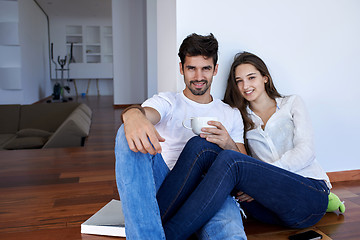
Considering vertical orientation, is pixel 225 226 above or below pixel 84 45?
below

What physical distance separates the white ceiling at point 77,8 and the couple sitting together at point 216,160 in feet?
24.8

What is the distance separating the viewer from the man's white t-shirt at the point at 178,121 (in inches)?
68.6

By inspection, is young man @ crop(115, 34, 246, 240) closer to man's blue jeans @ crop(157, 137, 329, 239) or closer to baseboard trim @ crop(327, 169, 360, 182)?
man's blue jeans @ crop(157, 137, 329, 239)

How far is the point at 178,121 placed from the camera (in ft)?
5.72

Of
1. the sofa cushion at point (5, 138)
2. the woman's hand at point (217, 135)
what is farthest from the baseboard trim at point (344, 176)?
the sofa cushion at point (5, 138)

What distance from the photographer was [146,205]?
125 cm

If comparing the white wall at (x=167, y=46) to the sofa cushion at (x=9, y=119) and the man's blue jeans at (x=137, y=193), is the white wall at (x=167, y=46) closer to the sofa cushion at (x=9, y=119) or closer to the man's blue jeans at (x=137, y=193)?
the man's blue jeans at (x=137, y=193)

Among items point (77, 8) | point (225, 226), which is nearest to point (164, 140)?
point (225, 226)

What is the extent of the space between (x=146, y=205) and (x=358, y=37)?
75.5 inches

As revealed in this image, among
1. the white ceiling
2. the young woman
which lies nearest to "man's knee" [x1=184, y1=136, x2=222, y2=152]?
the young woman

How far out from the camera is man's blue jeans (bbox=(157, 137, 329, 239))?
4.44 ft

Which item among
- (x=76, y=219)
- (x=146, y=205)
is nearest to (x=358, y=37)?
(x=146, y=205)

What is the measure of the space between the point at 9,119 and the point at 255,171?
385 centimetres

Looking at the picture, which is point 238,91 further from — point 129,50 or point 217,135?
point 129,50
